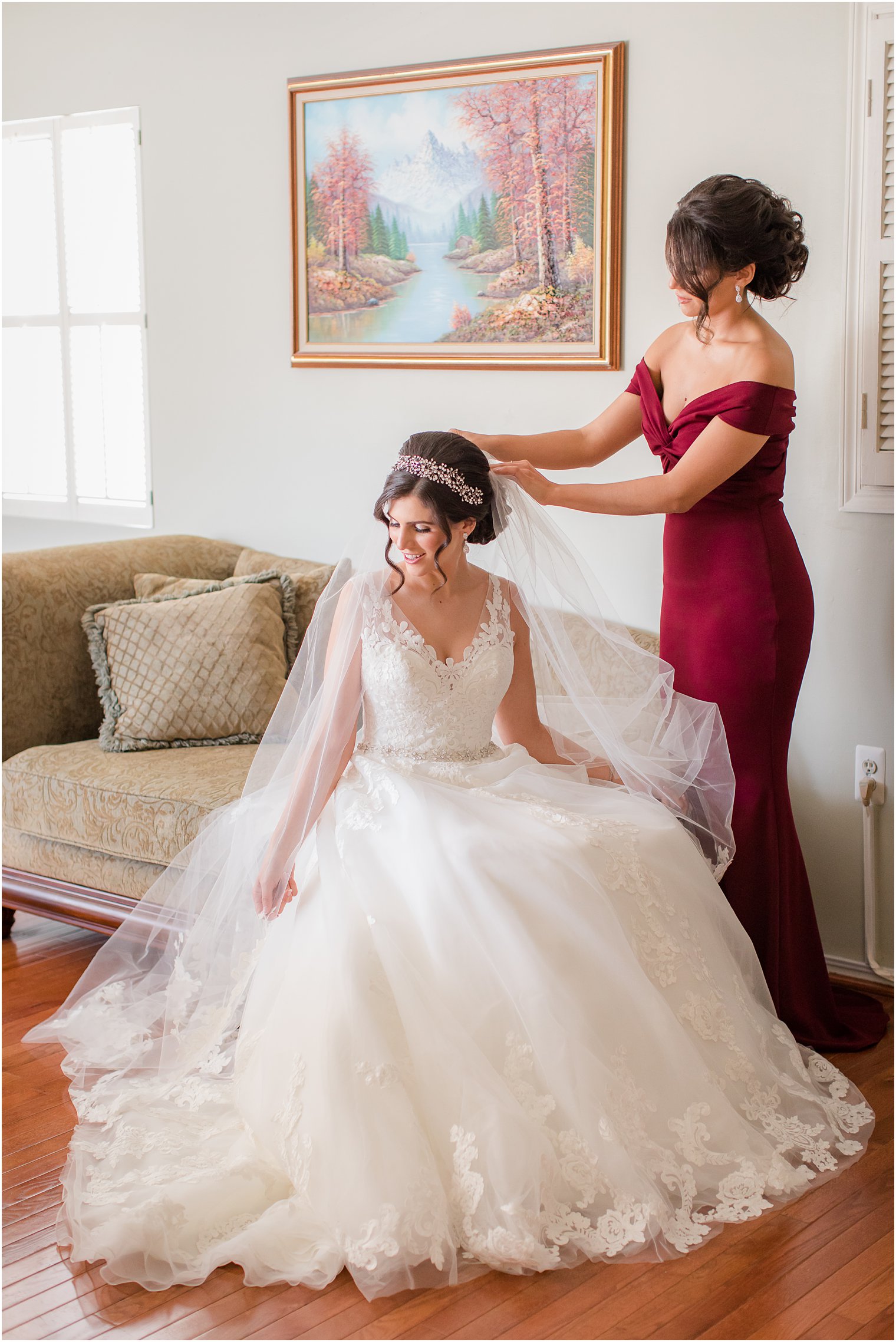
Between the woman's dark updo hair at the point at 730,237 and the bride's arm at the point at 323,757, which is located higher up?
the woman's dark updo hair at the point at 730,237

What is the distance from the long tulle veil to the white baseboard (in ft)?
2.69

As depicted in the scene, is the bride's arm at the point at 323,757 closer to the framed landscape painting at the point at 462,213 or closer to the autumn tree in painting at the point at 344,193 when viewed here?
the framed landscape painting at the point at 462,213

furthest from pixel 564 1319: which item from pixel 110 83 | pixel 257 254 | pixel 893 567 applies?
pixel 110 83

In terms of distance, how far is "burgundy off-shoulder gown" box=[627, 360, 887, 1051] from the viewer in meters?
2.68

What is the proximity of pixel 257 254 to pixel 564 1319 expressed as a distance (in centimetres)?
322

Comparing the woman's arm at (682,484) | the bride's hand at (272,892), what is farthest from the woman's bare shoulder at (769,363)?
the bride's hand at (272,892)

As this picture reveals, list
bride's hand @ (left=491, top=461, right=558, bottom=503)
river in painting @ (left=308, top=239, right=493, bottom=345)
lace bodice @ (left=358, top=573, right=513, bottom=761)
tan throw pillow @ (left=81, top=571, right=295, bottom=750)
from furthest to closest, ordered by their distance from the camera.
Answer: river in painting @ (left=308, top=239, right=493, bottom=345) → tan throw pillow @ (left=81, top=571, right=295, bottom=750) → bride's hand @ (left=491, top=461, right=558, bottom=503) → lace bodice @ (left=358, top=573, right=513, bottom=761)

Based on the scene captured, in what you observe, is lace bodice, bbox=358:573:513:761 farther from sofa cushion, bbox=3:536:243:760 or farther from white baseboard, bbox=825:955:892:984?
sofa cushion, bbox=3:536:243:760

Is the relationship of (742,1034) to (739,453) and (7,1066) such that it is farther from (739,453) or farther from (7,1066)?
(7,1066)

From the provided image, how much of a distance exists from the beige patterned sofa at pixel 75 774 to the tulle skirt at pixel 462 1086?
0.69 m

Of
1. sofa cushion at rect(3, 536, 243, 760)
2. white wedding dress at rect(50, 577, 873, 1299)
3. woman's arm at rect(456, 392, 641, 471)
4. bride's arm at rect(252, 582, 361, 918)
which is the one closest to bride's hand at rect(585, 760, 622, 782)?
white wedding dress at rect(50, 577, 873, 1299)

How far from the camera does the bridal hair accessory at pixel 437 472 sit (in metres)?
2.33

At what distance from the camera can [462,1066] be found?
6.53 ft

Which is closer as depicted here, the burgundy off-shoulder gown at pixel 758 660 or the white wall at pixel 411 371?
the burgundy off-shoulder gown at pixel 758 660
